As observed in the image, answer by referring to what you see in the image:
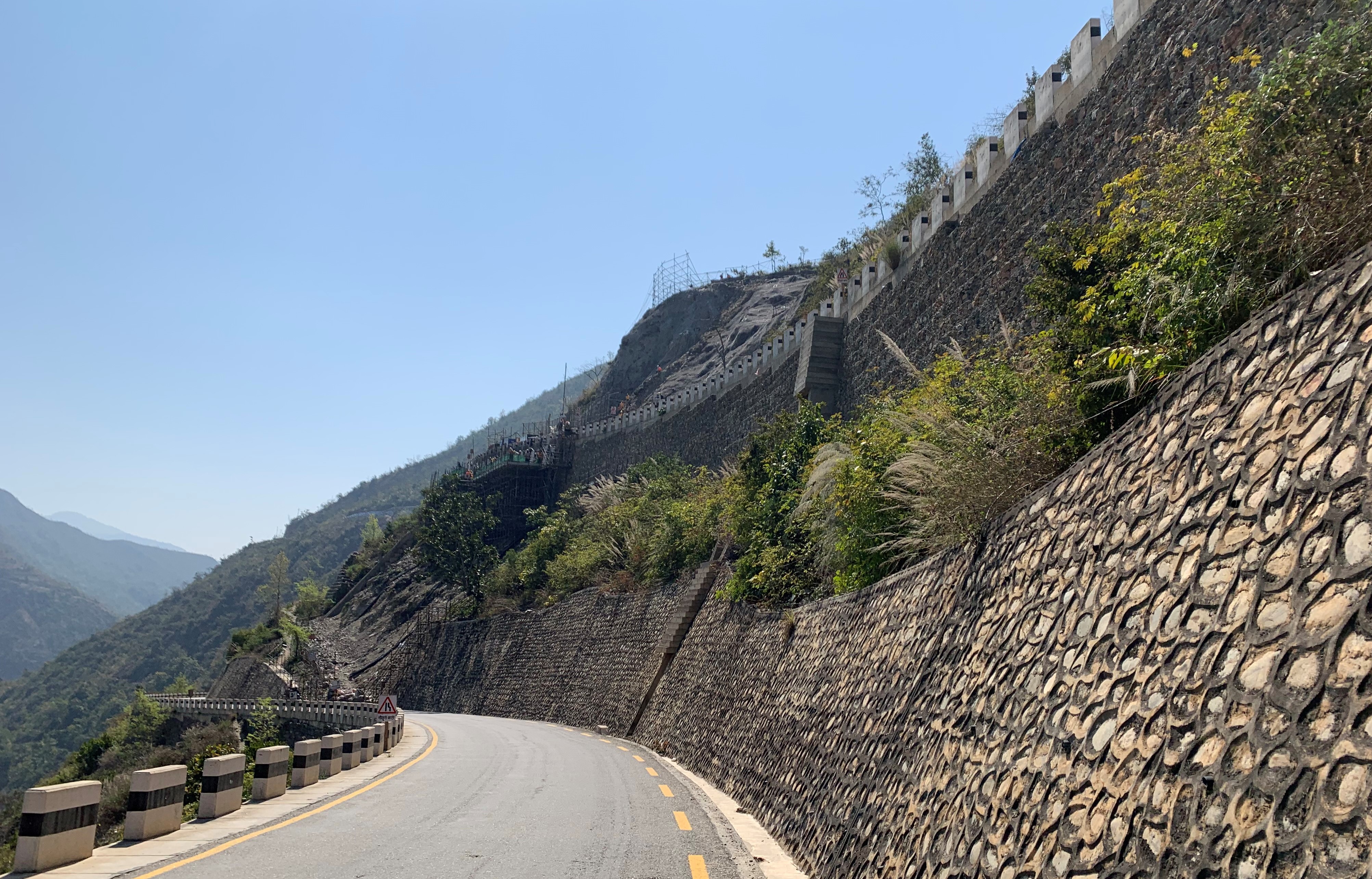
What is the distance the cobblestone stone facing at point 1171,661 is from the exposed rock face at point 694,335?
191 feet

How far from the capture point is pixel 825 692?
1014 cm

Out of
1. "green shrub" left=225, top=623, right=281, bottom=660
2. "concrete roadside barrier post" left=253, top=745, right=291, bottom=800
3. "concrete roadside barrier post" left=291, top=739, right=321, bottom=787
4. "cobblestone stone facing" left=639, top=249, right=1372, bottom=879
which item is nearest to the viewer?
"cobblestone stone facing" left=639, top=249, right=1372, bottom=879

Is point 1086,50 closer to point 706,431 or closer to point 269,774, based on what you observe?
point 269,774

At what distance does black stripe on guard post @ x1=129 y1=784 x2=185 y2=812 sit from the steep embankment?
9115cm

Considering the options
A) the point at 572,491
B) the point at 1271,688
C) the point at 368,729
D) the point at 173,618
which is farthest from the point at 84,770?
the point at 173,618

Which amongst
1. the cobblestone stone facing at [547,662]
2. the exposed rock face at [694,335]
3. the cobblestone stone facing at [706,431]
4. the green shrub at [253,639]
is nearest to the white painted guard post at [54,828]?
the cobblestone stone facing at [547,662]

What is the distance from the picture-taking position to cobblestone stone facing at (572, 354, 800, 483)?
3027 cm

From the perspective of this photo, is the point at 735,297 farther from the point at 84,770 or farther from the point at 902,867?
the point at 902,867

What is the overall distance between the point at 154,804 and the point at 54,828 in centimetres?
166

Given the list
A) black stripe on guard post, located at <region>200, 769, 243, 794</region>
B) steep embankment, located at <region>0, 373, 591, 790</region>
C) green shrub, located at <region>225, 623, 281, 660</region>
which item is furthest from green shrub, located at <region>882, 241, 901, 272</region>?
steep embankment, located at <region>0, 373, 591, 790</region>

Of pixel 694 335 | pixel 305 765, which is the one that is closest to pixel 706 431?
pixel 305 765

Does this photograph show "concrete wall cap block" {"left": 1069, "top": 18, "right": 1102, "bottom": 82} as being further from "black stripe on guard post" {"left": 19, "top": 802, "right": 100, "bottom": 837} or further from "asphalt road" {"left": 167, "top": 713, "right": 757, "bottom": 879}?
"black stripe on guard post" {"left": 19, "top": 802, "right": 100, "bottom": 837}

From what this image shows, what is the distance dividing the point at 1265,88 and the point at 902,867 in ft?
18.0

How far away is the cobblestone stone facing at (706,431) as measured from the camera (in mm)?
30266
